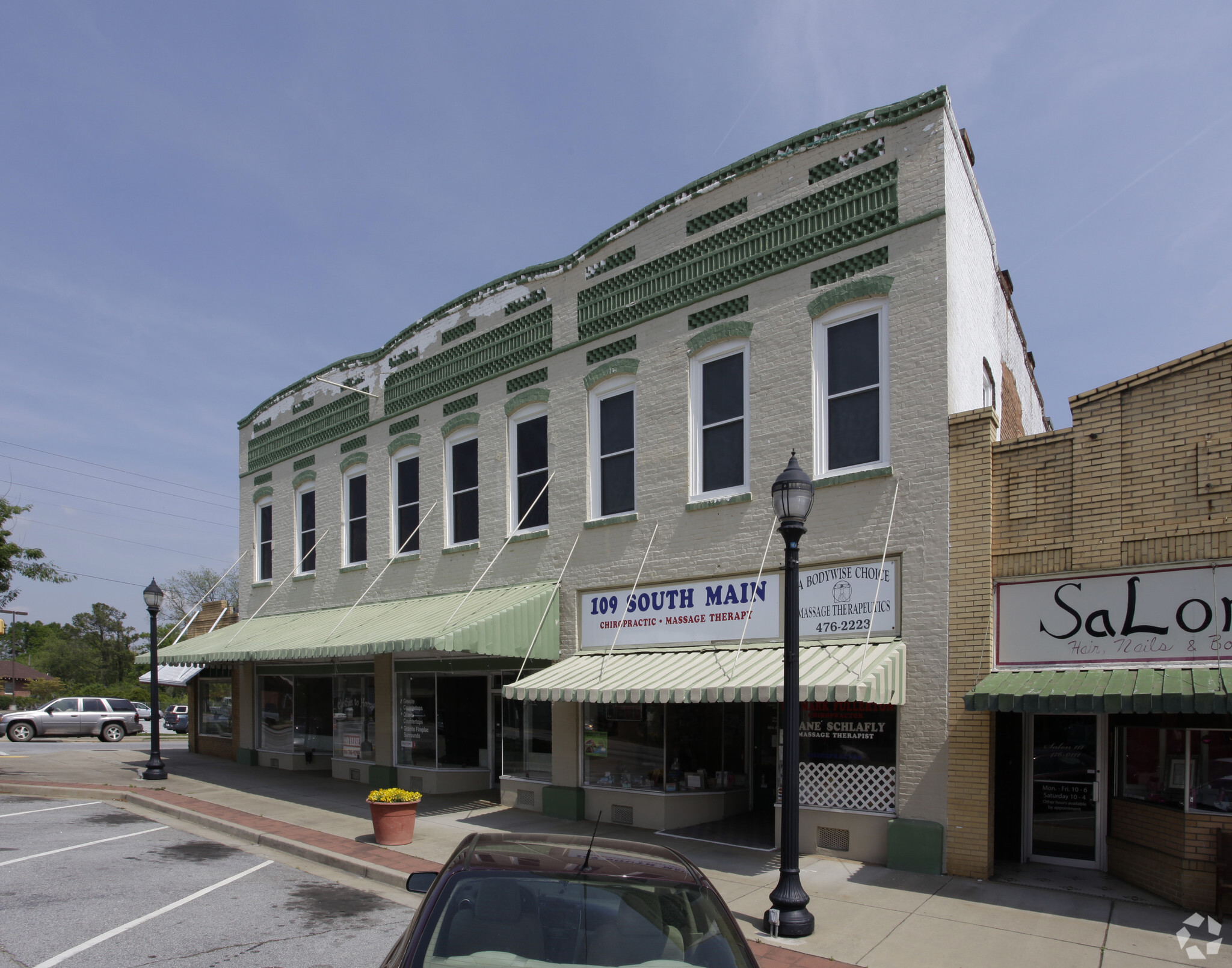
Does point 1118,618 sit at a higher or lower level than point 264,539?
lower

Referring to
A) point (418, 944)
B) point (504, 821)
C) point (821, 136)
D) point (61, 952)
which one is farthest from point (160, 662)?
point (418, 944)

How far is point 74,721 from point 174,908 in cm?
3079

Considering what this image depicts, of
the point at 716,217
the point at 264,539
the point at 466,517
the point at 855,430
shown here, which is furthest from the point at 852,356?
the point at 264,539

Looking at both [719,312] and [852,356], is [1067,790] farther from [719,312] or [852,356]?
[719,312]

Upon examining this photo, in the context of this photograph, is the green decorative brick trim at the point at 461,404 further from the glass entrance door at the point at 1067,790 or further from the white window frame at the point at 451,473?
the glass entrance door at the point at 1067,790

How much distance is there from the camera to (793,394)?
11.9m

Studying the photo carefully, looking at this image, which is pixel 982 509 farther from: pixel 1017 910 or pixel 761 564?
pixel 1017 910

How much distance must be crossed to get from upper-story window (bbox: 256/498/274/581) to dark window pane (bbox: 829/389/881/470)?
16057 millimetres

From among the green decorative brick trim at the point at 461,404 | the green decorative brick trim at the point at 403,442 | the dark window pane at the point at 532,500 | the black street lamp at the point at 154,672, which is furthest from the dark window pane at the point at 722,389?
the black street lamp at the point at 154,672

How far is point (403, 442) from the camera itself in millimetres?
18328

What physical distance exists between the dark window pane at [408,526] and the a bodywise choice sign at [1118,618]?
37.6 feet

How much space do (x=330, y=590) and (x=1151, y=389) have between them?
16.2 metres

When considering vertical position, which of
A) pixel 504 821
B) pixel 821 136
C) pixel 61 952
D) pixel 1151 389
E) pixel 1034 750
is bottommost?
pixel 504 821

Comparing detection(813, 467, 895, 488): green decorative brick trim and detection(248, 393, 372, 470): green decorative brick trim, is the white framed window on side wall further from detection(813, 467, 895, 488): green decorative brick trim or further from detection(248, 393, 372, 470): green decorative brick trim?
detection(813, 467, 895, 488): green decorative brick trim
